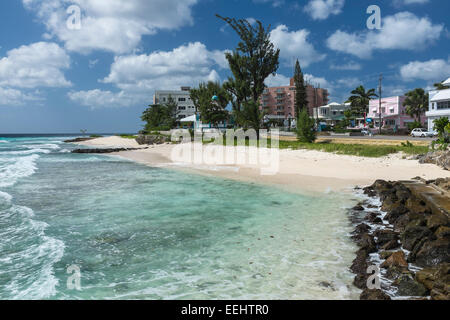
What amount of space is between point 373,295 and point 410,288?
97 cm

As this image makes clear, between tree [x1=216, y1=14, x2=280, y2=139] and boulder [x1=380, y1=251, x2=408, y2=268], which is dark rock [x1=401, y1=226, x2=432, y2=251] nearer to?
boulder [x1=380, y1=251, x2=408, y2=268]

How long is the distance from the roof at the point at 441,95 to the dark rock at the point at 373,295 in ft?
175

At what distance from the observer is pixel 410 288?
20.7 feet

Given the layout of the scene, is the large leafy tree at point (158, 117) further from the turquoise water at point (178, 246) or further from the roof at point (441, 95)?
the turquoise water at point (178, 246)

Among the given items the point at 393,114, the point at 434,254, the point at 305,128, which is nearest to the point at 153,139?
the point at 305,128

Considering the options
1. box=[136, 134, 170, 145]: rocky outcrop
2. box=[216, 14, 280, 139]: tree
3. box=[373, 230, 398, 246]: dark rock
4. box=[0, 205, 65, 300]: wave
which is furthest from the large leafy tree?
box=[373, 230, 398, 246]: dark rock

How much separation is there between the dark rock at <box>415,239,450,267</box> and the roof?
50777 millimetres

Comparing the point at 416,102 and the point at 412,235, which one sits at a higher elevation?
the point at 416,102

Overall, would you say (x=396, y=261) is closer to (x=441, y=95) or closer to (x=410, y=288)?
(x=410, y=288)

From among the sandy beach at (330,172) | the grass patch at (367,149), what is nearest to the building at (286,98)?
the grass patch at (367,149)

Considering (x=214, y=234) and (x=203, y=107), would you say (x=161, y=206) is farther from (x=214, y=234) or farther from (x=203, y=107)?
(x=203, y=107)

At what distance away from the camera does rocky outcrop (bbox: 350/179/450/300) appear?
249 inches
